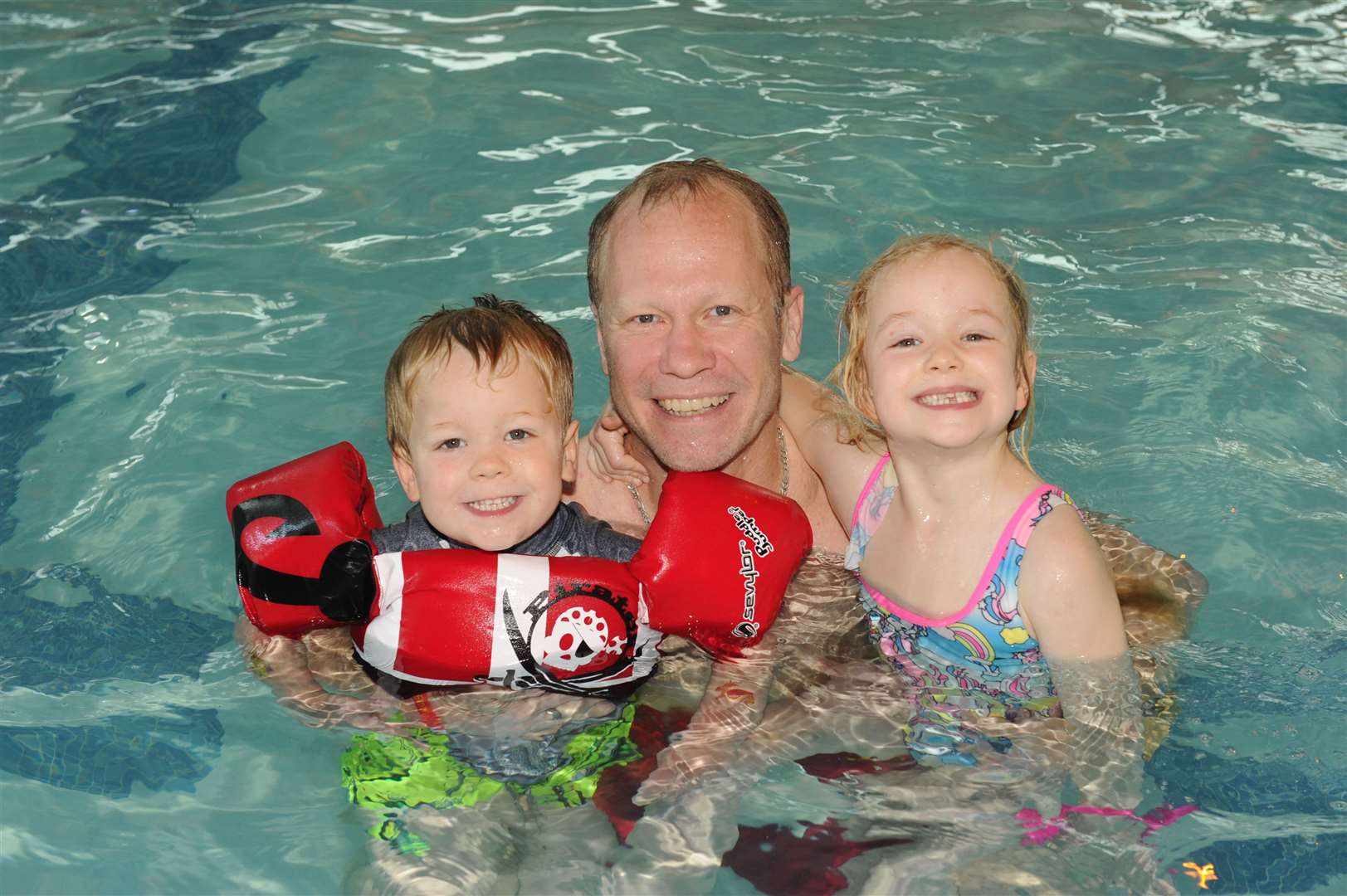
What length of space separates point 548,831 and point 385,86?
190 inches

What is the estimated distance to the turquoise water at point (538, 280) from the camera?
3260 millimetres

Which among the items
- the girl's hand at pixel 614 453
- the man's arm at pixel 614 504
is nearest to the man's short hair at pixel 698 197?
the girl's hand at pixel 614 453

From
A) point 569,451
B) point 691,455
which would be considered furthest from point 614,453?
point 569,451

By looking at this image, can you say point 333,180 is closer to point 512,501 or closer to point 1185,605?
point 512,501

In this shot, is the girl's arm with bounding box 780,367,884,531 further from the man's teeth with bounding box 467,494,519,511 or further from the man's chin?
the man's teeth with bounding box 467,494,519,511

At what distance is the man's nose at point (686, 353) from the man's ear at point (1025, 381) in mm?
747

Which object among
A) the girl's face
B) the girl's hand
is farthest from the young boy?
the girl's face

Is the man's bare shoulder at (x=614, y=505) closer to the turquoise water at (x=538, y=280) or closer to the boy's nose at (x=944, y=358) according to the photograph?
the turquoise water at (x=538, y=280)

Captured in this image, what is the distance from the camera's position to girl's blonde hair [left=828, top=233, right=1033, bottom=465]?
123 inches

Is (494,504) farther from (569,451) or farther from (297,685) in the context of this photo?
(297,685)

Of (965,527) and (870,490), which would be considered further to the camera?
(870,490)

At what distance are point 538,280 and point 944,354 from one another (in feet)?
9.22

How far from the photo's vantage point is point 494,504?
3123 millimetres

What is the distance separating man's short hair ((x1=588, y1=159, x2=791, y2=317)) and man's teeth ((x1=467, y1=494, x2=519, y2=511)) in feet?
2.23
